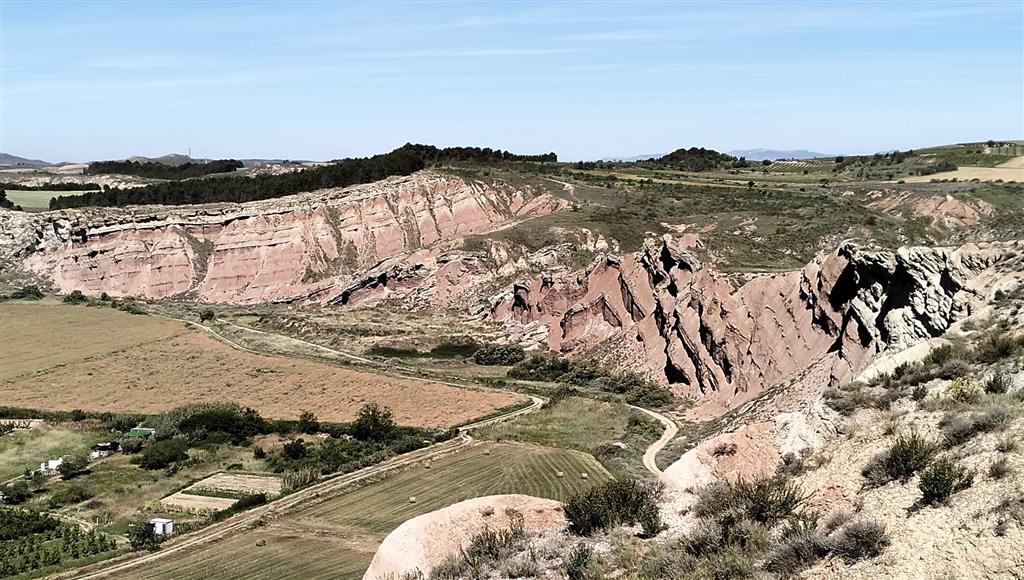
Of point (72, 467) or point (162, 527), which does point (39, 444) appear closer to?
point (72, 467)

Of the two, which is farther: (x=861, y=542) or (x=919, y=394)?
(x=919, y=394)

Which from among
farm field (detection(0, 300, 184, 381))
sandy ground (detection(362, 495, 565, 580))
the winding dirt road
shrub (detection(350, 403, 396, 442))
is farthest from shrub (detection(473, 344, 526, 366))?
sandy ground (detection(362, 495, 565, 580))

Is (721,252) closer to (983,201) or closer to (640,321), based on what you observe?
(640,321)

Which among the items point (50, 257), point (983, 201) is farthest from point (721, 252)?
point (50, 257)

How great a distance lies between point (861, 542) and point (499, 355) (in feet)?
163

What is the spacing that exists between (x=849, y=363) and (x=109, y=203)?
4130 inches

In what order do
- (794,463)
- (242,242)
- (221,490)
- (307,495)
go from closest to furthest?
(794,463) → (307,495) → (221,490) → (242,242)

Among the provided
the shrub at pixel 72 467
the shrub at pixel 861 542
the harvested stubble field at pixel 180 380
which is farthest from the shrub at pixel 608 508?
the shrub at pixel 72 467

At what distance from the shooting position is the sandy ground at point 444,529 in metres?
16.3

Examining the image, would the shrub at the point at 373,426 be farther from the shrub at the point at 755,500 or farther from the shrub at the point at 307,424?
the shrub at the point at 755,500

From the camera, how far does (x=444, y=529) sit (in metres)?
16.9

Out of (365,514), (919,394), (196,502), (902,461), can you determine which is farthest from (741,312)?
(902,461)

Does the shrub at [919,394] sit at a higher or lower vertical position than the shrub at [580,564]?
higher

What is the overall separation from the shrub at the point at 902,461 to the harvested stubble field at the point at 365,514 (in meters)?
17.5
